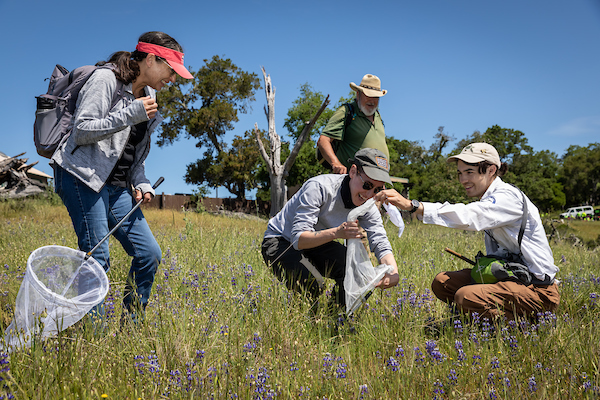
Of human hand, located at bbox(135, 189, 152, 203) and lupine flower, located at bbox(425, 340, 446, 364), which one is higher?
human hand, located at bbox(135, 189, 152, 203)

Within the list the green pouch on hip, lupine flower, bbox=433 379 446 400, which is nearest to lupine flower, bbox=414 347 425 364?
lupine flower, bbox=433 379 446 400

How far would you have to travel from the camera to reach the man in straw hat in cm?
265

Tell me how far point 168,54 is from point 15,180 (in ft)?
44.0

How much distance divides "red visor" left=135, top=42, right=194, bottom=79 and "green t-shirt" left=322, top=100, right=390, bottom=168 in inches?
72.0

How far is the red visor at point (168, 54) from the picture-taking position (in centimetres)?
254

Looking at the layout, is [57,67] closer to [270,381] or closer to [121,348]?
[121,348]

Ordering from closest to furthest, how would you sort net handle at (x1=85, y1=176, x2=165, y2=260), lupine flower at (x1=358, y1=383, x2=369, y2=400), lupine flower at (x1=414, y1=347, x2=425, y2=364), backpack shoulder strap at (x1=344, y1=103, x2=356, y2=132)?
lupine flower at (x1=358, y1=383, x2=369, y2=400)
lupine flower at (x1=414, y1=347, x2=425, y2=364)
net handle at (x1=85, y1=176, x2=165, y2=260)
backpack shoulder strap at (x1=344, y1=103, x2=356, y2=132)

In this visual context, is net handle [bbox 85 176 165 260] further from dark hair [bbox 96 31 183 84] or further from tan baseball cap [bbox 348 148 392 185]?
tan baseball cap [bbox 348 148 392 185]

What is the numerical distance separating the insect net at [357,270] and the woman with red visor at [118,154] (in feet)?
4.20

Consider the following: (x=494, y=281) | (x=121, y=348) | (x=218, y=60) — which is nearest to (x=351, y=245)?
(x=494, y=281)

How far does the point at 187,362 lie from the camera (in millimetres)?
1712

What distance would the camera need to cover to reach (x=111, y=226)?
8.72ft

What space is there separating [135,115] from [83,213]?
0.65 meters

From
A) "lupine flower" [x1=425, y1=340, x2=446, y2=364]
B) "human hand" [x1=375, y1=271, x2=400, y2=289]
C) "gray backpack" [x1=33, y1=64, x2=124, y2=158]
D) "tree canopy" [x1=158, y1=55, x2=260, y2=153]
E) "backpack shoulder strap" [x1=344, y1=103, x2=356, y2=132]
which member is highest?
"tree canopy" [x1=158, y1=55, x2=260, y2=153]
